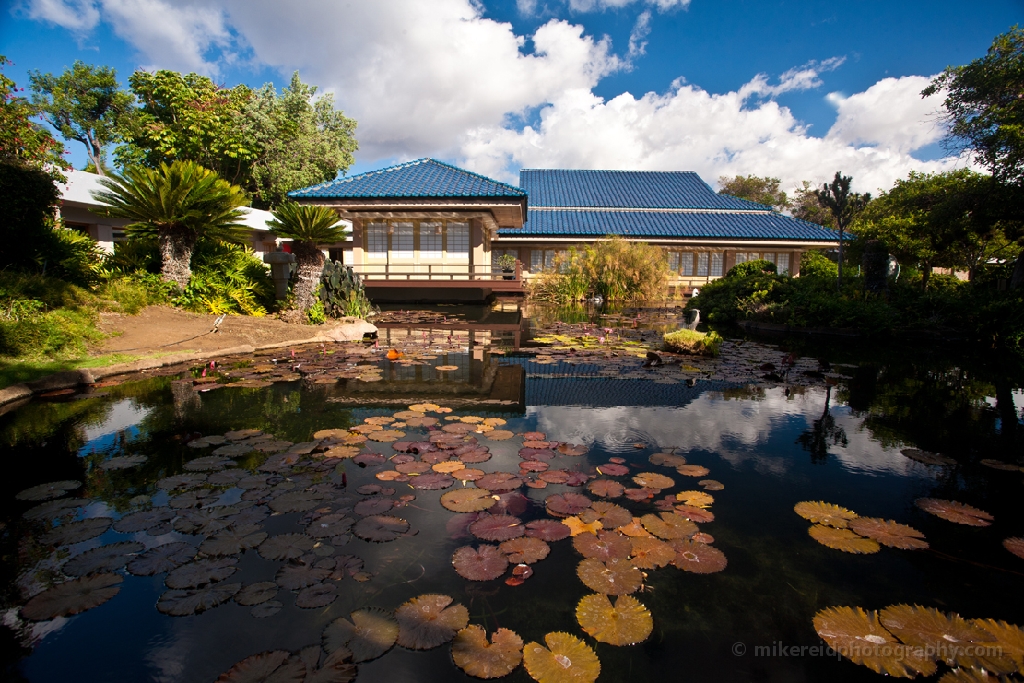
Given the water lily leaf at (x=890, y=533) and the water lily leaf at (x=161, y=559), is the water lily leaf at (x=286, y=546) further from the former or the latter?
the water lily leaf at (x=890, y=533)

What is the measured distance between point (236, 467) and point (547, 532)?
7.64 ft

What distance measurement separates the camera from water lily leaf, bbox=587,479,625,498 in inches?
125

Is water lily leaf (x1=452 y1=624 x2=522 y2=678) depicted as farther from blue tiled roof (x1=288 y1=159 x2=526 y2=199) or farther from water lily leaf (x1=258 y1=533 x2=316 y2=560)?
blue tiled roof (x1=288 y1=159 x2=526 y2=199)

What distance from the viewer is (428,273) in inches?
718

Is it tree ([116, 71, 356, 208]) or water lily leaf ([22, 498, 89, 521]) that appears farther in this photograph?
tree ([116, 71, 356, 208])

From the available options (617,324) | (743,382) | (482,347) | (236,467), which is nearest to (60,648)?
(236,467)

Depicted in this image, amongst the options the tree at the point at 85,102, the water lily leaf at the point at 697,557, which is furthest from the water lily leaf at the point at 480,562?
the tree at the point at 85,102

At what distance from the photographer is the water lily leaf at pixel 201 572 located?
7.36 ft

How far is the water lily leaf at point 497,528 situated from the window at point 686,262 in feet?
84.4

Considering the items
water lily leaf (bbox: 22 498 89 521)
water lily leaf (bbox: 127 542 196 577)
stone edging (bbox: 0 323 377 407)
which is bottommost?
water lily leaf (bbox: 127 542 196 577)

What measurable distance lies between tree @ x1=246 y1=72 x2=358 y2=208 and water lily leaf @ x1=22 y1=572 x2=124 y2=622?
30.4 metres

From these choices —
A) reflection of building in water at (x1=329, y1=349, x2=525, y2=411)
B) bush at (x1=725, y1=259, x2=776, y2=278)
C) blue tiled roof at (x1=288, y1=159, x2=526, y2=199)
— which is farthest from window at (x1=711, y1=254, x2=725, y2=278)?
reflection of building in water at (x1=329, y1=349, x2=525, y2=411)

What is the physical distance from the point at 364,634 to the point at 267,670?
348 millimetres

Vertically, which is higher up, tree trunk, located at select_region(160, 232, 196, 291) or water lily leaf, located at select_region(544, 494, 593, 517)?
tree trunk, located at select_region(160, 232, 196, 291)
